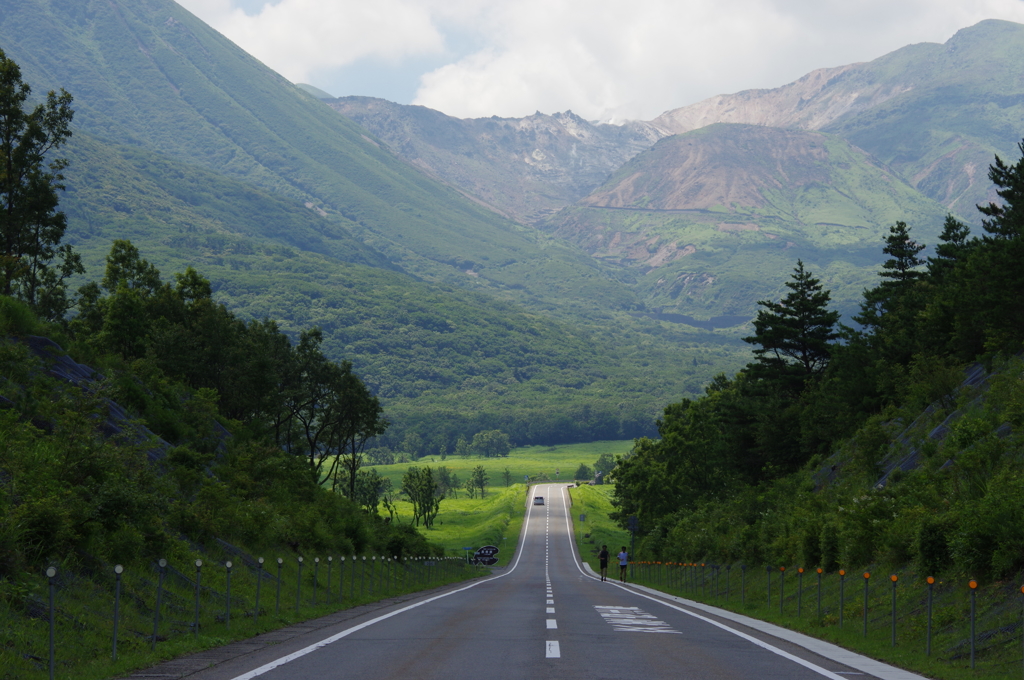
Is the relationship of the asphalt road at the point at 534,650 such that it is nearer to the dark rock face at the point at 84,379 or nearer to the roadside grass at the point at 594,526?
the dark rock face at the point at 84,379

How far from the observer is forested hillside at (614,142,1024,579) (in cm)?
1798

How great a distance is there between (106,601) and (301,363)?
2128 inches

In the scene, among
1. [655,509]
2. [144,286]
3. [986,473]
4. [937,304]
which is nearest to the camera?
[986,473]

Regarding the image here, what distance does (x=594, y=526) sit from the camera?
466ft

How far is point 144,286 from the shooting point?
65.9m

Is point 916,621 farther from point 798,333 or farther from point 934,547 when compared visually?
point 798,333

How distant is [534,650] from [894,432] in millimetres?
24804

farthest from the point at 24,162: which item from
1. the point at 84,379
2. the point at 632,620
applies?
the point at 632,620

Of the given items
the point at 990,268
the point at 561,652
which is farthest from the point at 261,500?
the point at 990,268

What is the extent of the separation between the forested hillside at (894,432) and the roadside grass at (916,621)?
564 millimetres

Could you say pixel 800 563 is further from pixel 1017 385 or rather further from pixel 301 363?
pixel 301 363

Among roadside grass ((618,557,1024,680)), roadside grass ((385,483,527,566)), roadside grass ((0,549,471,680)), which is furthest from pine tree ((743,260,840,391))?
roadside grass ((385,483,527,566))

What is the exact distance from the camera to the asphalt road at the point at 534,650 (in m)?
11.7

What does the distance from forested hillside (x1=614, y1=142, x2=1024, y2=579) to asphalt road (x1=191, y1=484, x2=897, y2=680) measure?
3.96 metres
